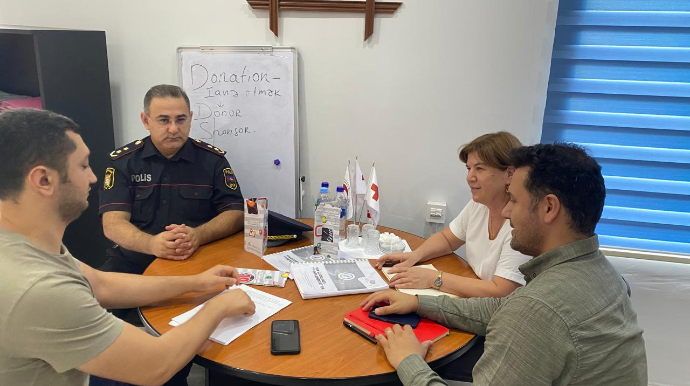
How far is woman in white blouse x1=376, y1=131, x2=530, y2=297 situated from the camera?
1600 millimetres

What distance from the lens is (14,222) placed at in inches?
40.3

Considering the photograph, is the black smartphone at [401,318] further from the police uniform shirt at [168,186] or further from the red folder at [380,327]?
the police uniform shirt at [168,186]

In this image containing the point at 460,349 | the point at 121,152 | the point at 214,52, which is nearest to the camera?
the point at 460,349

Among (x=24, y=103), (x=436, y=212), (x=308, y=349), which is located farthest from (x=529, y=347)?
(x=24, y=103)

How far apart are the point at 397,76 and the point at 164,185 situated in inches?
52.6

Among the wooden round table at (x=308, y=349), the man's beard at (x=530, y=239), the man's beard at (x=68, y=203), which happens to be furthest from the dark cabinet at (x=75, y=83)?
the man's beard at (x=530, y=239)

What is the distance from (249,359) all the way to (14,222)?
2.15 ft

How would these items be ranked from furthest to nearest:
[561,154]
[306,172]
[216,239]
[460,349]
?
[306,172], [216,239], [460,349], [561,154]

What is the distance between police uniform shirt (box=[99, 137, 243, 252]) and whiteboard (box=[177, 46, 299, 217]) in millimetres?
279

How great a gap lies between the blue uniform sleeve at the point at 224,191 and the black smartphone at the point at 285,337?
40.4 inches

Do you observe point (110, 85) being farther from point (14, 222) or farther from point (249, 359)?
point (249, 359)

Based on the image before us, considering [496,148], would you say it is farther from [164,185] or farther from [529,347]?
[164,185]

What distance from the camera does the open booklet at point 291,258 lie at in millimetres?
1823

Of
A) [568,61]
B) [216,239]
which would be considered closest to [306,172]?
[216,239]
